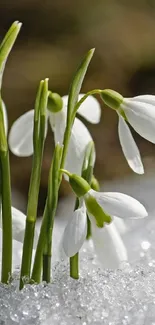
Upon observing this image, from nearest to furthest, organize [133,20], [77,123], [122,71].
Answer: [77,123] → [122,71] → [133,20]

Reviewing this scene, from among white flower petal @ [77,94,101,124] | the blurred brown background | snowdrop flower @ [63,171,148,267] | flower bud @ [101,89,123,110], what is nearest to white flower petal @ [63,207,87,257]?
snowdrop flower @ [63,171,148,267]

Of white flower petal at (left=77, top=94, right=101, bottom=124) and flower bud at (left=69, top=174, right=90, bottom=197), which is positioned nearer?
flower bud at (left=69, top=174, right=90, bottom=197)

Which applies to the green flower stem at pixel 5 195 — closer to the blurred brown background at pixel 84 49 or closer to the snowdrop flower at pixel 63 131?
the snowdrop flower at pixel 63 131

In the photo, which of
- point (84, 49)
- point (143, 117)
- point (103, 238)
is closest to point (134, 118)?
point (143, 117)

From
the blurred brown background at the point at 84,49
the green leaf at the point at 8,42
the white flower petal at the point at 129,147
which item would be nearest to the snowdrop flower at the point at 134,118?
the white flower petal at the point at 129,147

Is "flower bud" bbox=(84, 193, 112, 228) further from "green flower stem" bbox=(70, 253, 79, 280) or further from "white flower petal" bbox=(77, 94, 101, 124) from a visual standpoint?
"white flower petal" bbox=(77, 94, 101, 124)

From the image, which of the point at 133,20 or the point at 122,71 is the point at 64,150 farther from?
the point at 133,20

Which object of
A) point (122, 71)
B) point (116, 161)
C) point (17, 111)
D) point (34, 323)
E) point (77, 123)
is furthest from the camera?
point (122, 71)

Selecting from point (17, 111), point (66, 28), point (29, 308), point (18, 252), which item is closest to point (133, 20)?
point (66, 28)
